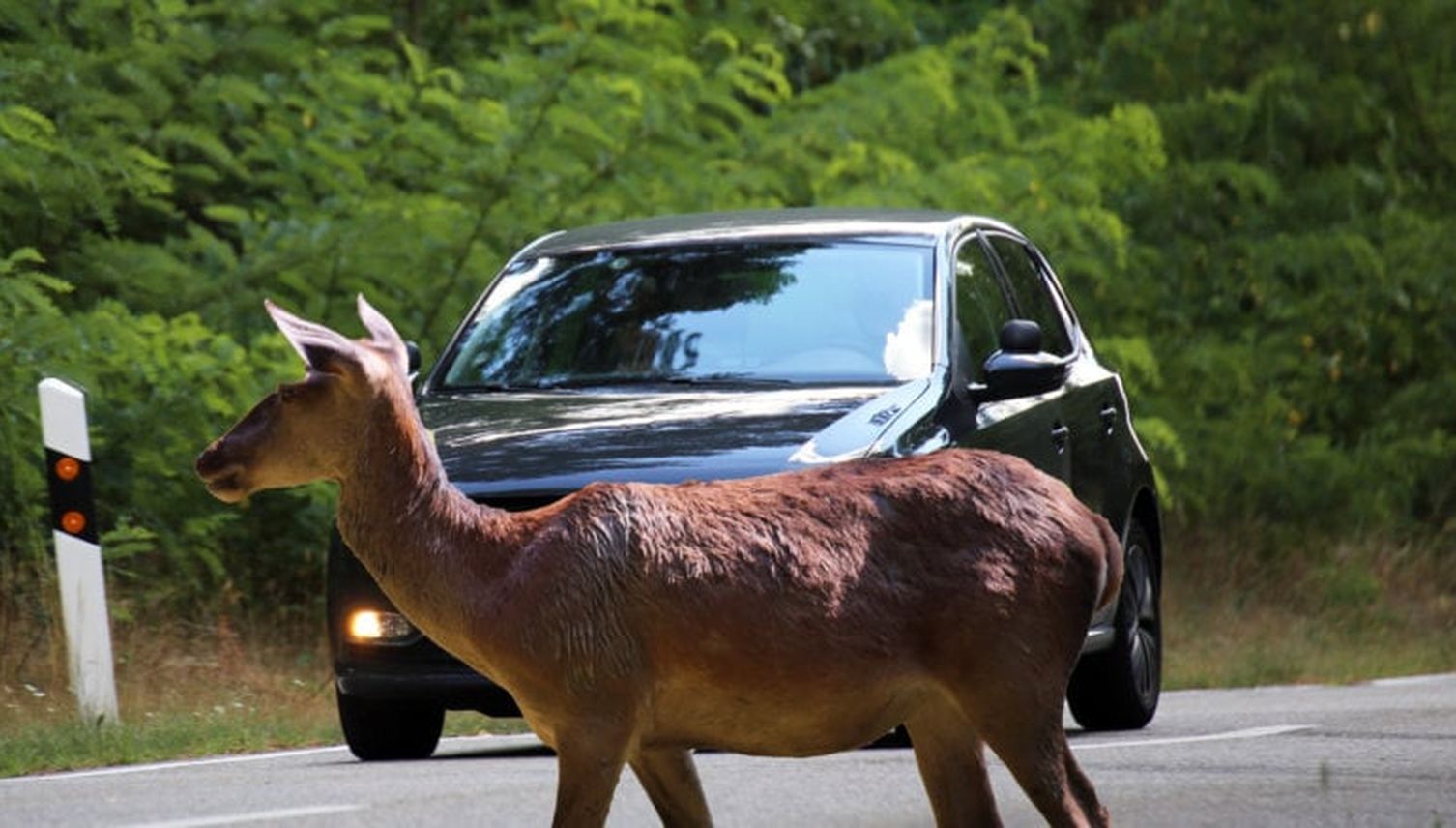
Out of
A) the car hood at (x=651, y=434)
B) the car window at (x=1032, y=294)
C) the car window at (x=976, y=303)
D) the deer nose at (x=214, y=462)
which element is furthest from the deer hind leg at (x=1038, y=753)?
the car window at (x=1032, y=294)

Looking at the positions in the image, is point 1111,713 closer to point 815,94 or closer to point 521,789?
point 521,789

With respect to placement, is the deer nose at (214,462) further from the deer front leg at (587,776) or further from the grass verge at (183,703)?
the grass verge at (183,703)

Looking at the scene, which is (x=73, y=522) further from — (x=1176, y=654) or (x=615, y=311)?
(x=1176, y=654)

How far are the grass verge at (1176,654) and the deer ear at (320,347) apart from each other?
463cm

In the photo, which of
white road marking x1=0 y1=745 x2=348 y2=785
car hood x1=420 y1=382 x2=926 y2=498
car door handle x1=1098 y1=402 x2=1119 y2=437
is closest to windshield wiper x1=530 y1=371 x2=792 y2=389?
car hood x1=420 y1=382 x2=926 y2=498

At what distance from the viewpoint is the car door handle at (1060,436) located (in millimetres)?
11227

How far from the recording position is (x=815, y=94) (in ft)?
63.9

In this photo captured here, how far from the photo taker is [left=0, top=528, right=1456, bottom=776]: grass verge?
11273 mm

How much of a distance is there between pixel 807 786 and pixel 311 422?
3.40m

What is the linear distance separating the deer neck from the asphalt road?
2.15 m

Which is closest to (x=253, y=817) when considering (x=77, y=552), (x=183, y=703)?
(x=77, y=552)

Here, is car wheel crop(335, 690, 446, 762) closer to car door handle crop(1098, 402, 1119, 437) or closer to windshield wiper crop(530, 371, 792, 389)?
windshield wiper crop(530, 371, 792, 389)

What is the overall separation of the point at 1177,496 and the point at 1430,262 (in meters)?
3.69

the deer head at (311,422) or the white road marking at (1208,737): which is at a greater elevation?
the deer head at (311,422)
